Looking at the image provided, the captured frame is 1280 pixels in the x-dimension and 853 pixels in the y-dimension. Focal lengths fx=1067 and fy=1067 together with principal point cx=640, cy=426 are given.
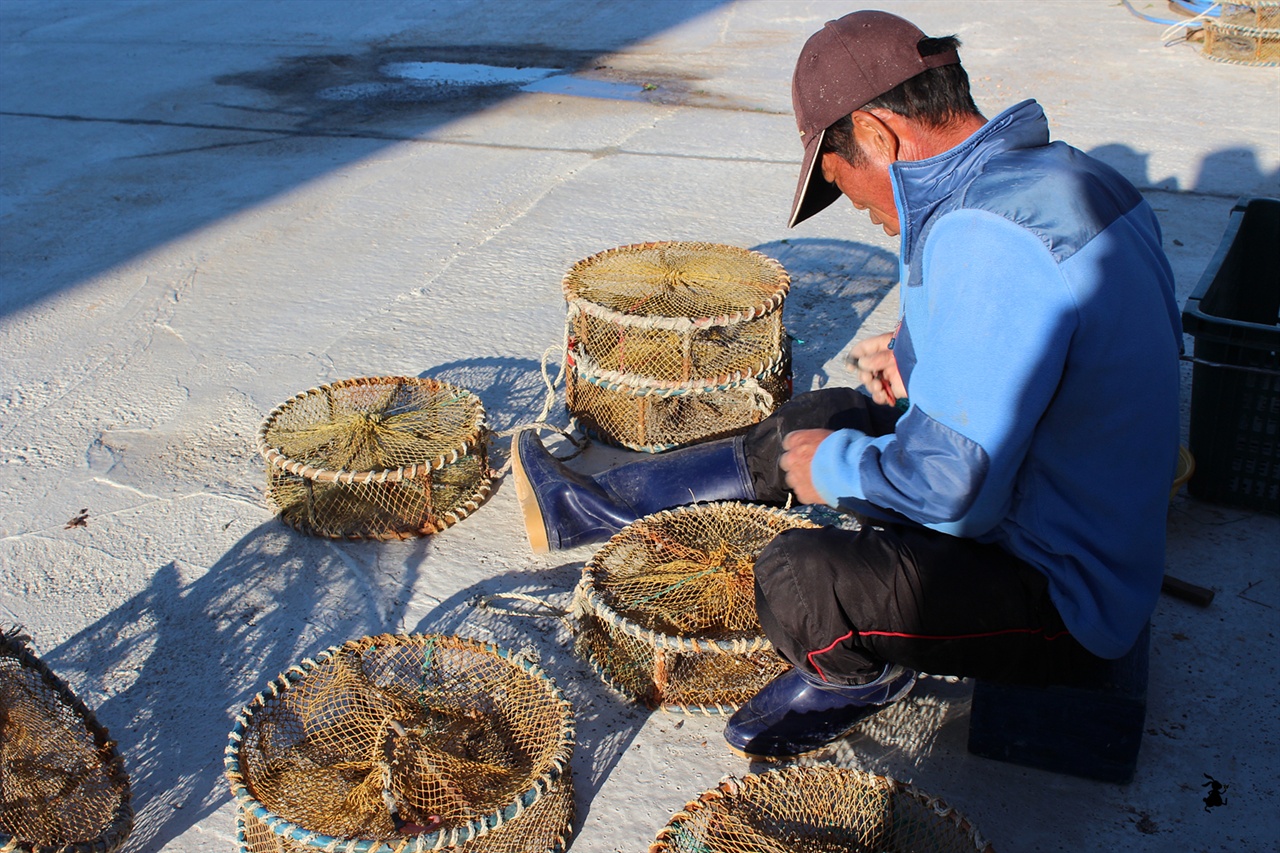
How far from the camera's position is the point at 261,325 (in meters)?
4.09

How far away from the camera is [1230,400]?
2.73 m

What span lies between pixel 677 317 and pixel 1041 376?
1352 mm

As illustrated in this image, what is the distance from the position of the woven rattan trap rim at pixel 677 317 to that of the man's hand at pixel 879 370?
0.38m

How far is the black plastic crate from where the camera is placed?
8.64ft

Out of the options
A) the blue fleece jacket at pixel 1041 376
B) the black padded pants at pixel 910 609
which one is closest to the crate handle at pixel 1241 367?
the blue fleece jacket at pixel 1041 376

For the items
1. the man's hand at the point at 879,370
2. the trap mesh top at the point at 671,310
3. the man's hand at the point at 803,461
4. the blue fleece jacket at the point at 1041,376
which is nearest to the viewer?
the blue fleece jacket at the point at 1041,376

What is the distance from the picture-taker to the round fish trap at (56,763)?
1920mm

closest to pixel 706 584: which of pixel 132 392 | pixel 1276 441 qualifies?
pixel 1276 441

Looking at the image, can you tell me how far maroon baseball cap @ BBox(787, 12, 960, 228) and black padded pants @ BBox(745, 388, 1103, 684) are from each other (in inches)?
29.5

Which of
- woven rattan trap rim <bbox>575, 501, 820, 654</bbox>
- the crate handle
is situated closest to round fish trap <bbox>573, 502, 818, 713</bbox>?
woven rattan trap rim <bbox>575, 501, 820, 654</bbox>

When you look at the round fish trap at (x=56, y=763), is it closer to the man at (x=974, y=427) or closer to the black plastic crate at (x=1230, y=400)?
the man at (x=974, y=427)

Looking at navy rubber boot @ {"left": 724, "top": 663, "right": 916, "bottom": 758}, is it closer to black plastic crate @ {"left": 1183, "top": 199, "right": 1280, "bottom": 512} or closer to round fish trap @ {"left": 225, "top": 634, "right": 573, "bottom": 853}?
round fish trap @ {"left": 225, "top": 634, "right": 573, "bottom": 853}

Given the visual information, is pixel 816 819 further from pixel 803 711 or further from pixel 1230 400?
pixel 1230 400

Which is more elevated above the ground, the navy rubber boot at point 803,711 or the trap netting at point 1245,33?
the trap netting at point 1245,33
